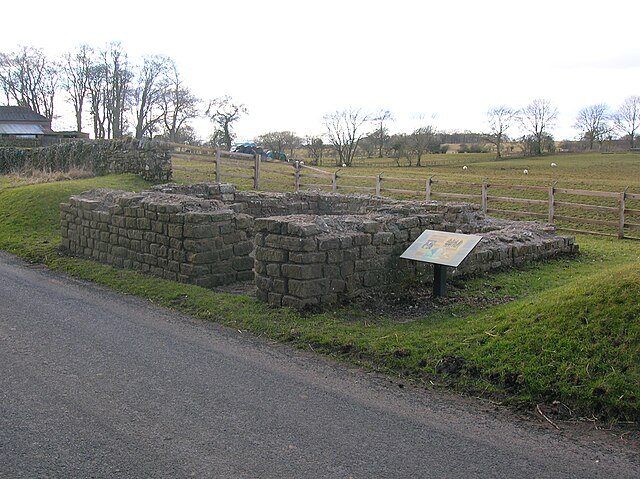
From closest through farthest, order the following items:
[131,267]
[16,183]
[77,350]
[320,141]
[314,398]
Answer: [314,398] < [77,350] < [131,267] < [16,183] < [320,141]

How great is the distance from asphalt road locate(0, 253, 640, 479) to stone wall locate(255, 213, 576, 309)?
4.43 ft

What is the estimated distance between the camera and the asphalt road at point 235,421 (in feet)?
14.8

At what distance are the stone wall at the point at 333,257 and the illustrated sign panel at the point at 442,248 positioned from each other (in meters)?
0.65

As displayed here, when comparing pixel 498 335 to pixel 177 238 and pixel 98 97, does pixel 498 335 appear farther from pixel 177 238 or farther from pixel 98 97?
pixel 98 97

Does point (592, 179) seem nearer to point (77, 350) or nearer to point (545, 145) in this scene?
point (545, 145)

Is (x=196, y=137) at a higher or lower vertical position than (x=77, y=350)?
higher

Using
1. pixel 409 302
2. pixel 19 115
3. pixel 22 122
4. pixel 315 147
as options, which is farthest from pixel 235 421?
pixel 19 115

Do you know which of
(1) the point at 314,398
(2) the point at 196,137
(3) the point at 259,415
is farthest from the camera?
(2) the point at 196,137

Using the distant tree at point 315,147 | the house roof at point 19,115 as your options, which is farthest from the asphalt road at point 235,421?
the house roof at point 19,115

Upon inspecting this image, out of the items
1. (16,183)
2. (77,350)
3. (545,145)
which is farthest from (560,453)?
(545,145)

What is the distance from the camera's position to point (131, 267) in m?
11.7

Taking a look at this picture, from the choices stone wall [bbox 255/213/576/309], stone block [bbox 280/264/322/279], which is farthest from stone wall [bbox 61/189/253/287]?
stone block [bbox 280/264/322/279]

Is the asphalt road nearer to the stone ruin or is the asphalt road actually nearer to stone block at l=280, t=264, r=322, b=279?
stone block at l=280, t=264, r=322, b=279

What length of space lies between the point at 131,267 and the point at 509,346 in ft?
24.6
